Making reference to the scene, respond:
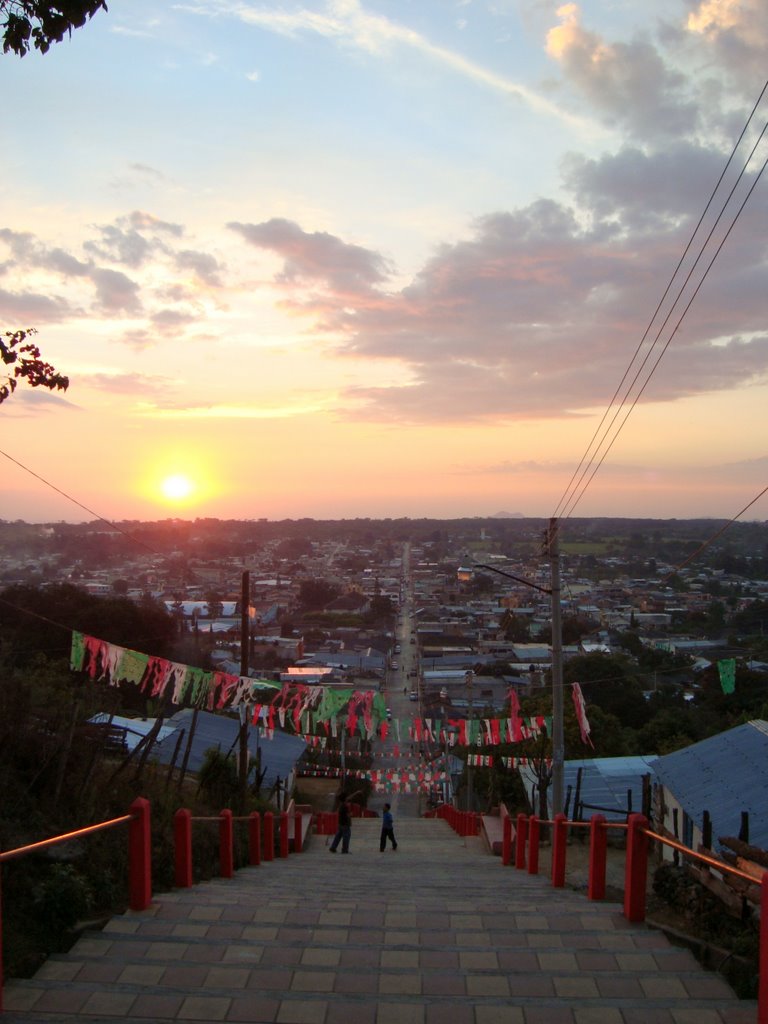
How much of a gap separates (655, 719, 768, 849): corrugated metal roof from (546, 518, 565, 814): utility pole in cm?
263

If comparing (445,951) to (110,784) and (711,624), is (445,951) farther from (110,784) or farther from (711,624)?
(711,624)

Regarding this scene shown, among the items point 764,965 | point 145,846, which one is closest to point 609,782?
point 145,846

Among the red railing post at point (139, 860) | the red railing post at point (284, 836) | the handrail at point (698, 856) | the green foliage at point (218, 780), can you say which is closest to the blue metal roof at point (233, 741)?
the green foliage at point (218, 780)

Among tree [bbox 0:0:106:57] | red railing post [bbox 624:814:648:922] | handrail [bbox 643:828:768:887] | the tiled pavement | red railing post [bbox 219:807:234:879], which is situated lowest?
red railing post [bbox 219:807:234:879]

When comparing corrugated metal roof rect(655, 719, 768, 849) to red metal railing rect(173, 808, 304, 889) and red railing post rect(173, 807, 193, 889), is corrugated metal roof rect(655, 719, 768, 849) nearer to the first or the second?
red metal railing rect(173, 808, 304, 889)

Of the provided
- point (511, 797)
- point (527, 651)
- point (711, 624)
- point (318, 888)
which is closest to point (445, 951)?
point (318, 888)

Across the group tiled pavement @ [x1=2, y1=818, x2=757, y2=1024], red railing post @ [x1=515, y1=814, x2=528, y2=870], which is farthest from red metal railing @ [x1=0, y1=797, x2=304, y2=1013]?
red railing post @ [x1=515, y1=814, x2=528, y2=870]

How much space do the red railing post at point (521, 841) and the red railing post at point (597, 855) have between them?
4990 millimetres

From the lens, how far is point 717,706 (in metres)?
40.0

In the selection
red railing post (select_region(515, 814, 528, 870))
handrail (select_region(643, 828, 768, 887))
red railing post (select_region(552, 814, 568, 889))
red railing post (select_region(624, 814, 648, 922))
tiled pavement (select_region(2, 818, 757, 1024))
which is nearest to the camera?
tiled pavement (select_region(2, 818, 757, 1024))

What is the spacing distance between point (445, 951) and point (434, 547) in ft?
439

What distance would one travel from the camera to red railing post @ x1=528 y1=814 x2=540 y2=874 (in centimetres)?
1129

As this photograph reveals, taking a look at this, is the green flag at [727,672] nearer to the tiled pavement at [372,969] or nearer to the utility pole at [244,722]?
the utility pole at [244,722]

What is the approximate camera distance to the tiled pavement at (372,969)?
187 inches
